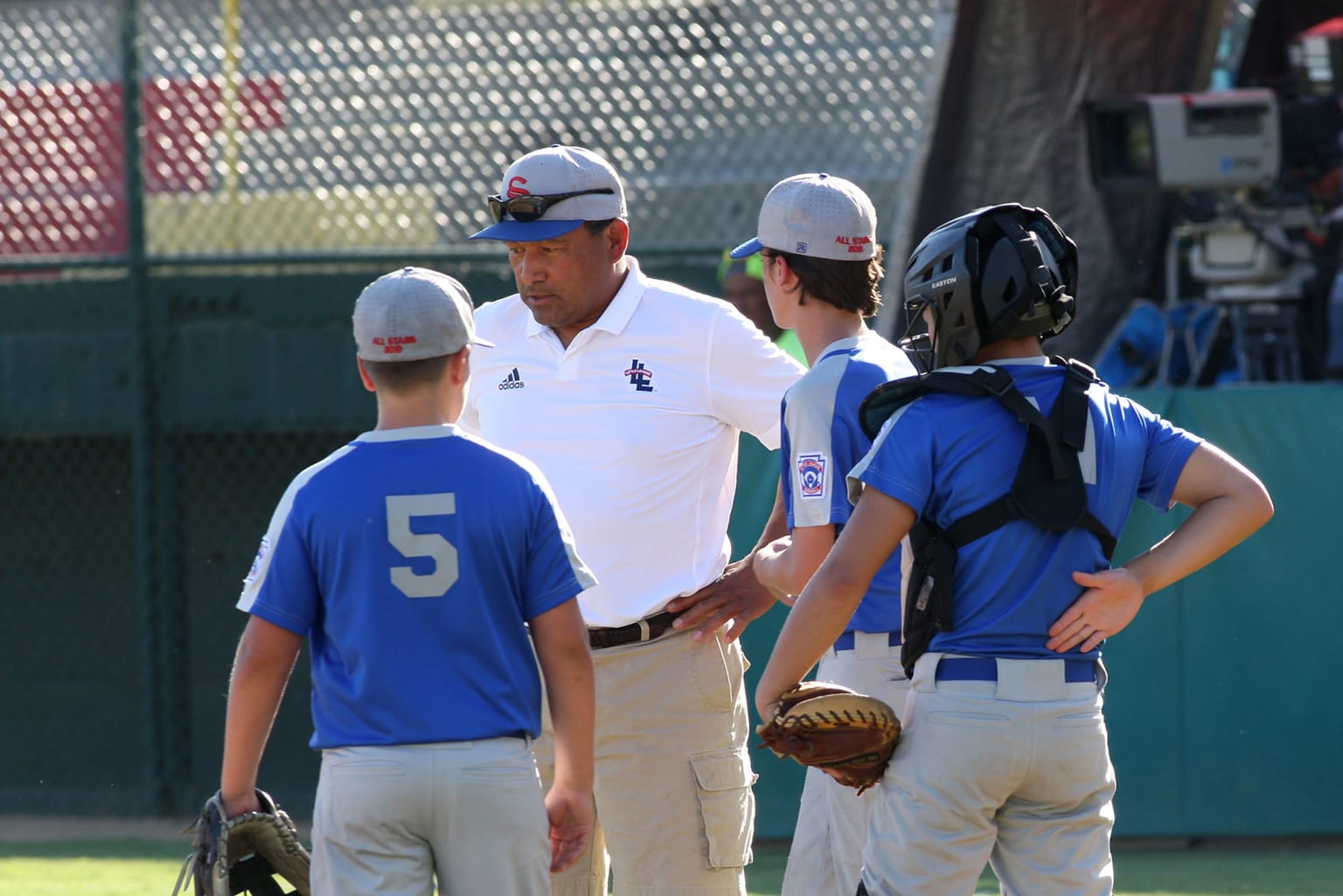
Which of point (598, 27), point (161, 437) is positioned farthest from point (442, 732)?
point (598, 27)

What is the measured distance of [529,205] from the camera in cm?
386

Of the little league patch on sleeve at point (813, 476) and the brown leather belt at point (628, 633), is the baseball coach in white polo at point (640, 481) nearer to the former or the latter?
the brown leather belt at point (628, 633)

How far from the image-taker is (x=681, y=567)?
3891 millimetres

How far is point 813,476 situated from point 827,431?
3.8 inches

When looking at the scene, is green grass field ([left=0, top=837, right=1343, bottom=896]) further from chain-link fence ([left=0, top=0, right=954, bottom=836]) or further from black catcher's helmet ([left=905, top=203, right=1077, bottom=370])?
black catcher's helmet ([left=905, top=203, right=1077, bottom=370])

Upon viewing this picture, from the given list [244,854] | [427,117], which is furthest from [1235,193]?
[244,854]

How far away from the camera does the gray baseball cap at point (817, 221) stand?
3.55 meters

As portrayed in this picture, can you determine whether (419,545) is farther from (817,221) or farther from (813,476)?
(817,221)

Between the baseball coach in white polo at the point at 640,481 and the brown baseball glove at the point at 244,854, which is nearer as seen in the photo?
the brown baseball glove at the point at 244,854

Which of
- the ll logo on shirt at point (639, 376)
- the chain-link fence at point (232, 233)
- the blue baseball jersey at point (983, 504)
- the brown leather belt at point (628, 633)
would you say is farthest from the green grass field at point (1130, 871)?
the blue baseball jersey at point (983, 504)

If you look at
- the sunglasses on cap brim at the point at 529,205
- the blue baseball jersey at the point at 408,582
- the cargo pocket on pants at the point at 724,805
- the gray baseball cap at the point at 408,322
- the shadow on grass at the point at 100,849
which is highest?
the sunglasses on cap brim at the point at 529,205

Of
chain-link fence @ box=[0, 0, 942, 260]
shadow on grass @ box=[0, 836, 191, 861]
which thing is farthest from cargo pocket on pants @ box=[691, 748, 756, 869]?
chain-link fence @ box=[0, 0, 942, 260]

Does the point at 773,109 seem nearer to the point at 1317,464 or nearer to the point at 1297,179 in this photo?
the point at 1297,179

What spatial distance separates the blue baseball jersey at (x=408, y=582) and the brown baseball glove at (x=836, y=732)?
19.0 inches
